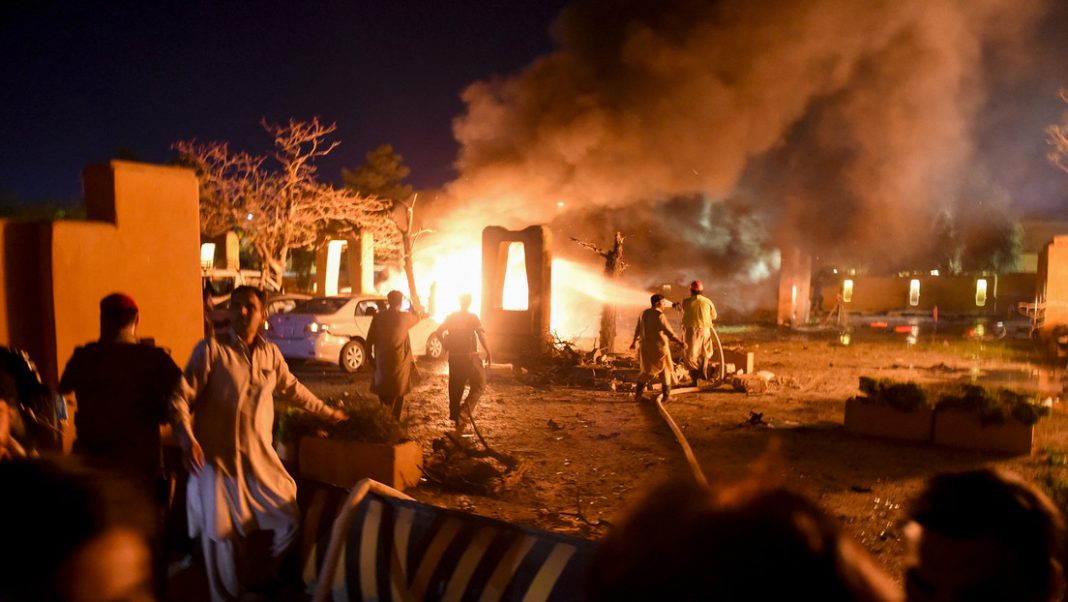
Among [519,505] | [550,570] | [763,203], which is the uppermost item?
[763,203]

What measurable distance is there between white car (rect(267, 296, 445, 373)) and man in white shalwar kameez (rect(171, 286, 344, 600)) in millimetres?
8237

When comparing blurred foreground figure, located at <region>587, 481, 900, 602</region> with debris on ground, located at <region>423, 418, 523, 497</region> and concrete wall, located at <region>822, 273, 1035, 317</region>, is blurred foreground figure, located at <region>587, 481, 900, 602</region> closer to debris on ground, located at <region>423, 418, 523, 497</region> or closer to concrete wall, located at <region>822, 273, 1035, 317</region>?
debris on ground, located at <region>423, 418, 523, 497</region>

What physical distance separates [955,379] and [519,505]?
9.81 meters

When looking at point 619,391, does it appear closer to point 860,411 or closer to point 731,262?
point 860,411

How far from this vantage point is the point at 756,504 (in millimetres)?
874

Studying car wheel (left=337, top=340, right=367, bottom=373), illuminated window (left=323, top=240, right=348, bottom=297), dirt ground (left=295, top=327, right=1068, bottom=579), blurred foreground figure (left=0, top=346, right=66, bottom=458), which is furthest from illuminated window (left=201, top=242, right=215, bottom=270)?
blurred foreground figure (left=0, top=346, right=66, bottom=458)

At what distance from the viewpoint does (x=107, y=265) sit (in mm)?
5414

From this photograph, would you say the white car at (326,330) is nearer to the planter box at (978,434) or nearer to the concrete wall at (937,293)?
the planter box at (978,434)

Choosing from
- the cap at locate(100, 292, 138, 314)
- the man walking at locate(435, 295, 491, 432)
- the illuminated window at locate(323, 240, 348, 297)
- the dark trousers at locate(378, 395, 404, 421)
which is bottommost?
the dark trousers at locate(378, 395, 404, 421)

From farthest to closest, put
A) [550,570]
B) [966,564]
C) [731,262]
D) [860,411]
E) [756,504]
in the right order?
[731,262]
[860,411]
[550,570]
[966,564]
[756,504]

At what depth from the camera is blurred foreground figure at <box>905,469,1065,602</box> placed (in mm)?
1390

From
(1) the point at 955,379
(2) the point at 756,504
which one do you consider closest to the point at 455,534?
(2) the point at 756,504

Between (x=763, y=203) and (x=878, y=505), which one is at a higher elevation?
(x=763, y=203)

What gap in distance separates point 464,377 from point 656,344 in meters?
3.23
